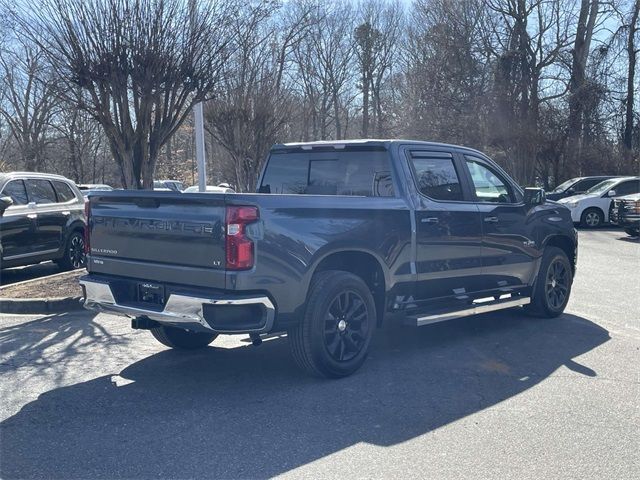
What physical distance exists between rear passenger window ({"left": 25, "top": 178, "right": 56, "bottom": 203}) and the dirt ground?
1708 millimetres

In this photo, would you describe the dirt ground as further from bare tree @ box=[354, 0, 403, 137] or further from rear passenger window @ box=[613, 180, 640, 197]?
bare tree @ box=[354, 0, 403, 137]

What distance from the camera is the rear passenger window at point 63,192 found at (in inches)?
473

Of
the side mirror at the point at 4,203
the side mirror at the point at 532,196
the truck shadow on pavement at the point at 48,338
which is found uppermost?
the side mirror at the point at 532,196

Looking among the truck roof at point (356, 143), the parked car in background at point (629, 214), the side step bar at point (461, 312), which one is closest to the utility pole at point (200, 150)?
the truck roof at point (356, 143)

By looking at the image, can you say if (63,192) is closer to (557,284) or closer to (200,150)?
(200,150)

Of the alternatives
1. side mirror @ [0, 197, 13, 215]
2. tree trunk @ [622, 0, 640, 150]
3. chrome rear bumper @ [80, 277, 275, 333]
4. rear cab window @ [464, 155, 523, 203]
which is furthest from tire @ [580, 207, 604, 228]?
chrome rear bumper @ [80, 277, 275, 333]

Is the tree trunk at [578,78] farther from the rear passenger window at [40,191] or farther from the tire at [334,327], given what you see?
the tire at [334,327]

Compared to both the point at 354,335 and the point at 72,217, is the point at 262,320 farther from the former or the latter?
the point at 72,217

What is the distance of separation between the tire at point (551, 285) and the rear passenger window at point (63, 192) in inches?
314

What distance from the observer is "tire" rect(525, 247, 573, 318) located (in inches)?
325

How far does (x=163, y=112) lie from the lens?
1141cm

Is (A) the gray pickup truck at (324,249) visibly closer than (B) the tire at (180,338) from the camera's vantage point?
Yes

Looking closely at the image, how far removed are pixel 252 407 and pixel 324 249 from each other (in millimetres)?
1355

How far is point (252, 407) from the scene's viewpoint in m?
5.15
